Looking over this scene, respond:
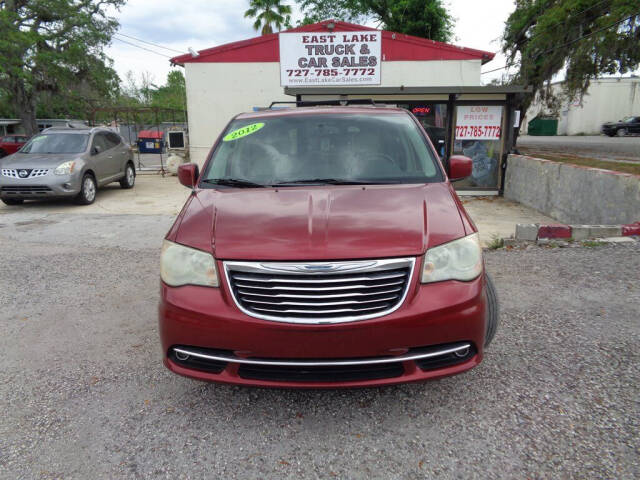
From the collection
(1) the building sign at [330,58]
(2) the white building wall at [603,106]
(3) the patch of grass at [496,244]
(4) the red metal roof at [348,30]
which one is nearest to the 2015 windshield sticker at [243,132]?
(3) the patch of grass at [496,244]

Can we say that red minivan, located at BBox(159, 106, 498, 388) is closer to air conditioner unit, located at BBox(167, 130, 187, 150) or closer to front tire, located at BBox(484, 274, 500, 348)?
front tire, located at BBox(484, 274, 500, 348)

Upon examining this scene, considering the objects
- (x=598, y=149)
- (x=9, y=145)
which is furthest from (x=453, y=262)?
(x=9, y=145)

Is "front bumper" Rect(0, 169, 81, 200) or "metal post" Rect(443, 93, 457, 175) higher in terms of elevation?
"metal post" Rect(443, 93, 457, 175)

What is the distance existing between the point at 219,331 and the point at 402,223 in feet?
3.62

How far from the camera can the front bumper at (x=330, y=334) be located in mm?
2186

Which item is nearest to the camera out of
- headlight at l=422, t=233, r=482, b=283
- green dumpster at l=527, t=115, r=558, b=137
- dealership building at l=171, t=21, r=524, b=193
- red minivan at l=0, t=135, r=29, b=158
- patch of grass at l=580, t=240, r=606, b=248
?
headlight at l=422, t=233, r=482, b=283

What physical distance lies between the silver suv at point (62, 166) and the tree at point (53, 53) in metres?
13.0

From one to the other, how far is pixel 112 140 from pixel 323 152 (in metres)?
10.4

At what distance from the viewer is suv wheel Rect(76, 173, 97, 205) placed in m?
10.1

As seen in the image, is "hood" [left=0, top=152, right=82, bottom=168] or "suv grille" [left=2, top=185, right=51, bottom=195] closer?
"suv grille" [left=2, top=185, right=51, bottom=195]

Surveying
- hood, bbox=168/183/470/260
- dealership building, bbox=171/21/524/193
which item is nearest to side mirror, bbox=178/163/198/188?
hood, bbox=168/183/470/260

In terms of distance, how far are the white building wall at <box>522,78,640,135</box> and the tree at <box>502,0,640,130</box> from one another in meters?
26.1

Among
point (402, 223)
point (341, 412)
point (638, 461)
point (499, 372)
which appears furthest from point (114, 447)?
point (638, 461)

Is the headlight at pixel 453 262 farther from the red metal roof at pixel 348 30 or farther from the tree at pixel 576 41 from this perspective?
the tree at pixel 576 41
